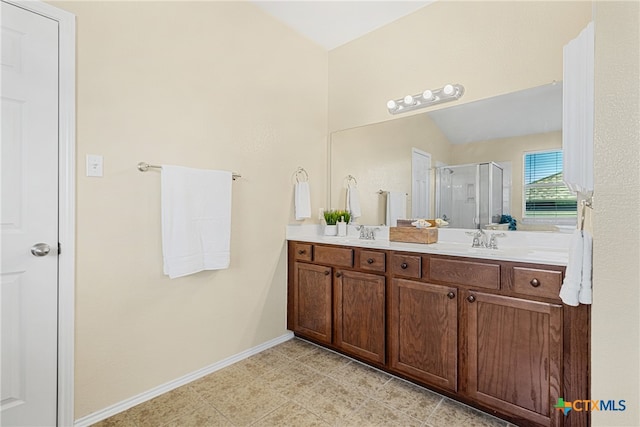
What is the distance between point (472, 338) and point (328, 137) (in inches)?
82.7

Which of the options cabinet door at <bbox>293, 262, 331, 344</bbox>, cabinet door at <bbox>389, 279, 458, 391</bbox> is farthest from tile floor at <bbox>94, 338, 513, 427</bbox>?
cabinet door at <bbox>293, 262, 331, 344</bbox>

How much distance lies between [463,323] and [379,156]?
1.48 metres

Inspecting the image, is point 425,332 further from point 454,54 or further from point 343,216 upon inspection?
point 454,54

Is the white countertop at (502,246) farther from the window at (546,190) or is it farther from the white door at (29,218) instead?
the white door at (29,218)

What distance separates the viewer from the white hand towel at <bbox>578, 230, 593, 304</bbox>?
3.55 feet

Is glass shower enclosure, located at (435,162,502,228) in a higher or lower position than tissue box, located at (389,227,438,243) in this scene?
higher

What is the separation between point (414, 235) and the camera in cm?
217

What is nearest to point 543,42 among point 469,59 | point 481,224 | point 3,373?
point 469,59

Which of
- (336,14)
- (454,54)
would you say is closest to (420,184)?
(454,54)

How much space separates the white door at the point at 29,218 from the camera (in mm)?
1379

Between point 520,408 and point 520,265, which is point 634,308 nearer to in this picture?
point 520,265

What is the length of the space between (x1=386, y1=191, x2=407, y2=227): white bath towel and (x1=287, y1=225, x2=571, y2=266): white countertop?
0.12 meters

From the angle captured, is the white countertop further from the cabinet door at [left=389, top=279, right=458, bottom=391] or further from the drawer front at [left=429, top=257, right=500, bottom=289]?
the cabinet door at [left=389, top=279, right=458, bottom=391]

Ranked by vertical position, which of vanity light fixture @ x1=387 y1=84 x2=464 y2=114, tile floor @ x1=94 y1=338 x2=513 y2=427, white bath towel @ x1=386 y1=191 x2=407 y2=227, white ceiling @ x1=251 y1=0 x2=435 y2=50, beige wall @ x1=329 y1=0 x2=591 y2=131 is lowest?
tile floor @ x1=94 y1=338 x2=513 y2=427
